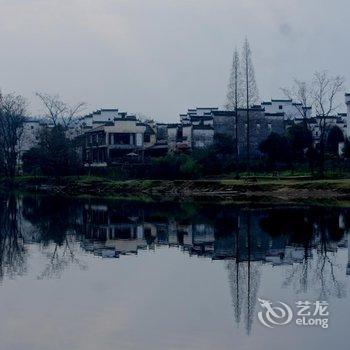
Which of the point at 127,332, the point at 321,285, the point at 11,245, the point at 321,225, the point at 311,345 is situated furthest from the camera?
the point at 321,225

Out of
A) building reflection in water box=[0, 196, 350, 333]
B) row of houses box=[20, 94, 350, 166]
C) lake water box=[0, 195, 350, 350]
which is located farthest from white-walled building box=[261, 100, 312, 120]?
lake water box=[0, 195, 350, 350]

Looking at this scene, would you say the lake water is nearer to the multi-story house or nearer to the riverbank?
the riverbank

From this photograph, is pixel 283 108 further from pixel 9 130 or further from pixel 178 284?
pixel 178 284

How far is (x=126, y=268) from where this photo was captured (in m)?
17.2

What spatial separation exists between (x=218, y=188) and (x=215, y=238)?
25.7 m

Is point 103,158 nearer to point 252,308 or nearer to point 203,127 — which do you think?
point 203,127

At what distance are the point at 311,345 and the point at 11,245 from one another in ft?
47.8

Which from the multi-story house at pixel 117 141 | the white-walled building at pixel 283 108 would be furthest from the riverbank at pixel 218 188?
the white-walled building at pixel 283 108

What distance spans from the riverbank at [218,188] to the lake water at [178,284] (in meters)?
13.7

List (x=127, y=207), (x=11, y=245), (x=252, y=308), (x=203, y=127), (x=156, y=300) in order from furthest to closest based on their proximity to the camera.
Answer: (x=203, y=127)
(x=127, y=207)
(x=11, y=245)
(x=156, y=300)
(x=252, y=308)

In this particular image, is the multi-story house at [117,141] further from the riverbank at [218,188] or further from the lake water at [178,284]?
the lake water at [178,284]

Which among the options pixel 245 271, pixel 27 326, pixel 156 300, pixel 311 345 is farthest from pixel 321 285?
pixel 27 326

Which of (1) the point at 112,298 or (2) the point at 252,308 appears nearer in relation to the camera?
(2) the point at 252,308

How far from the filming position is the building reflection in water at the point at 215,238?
15.5 meters
